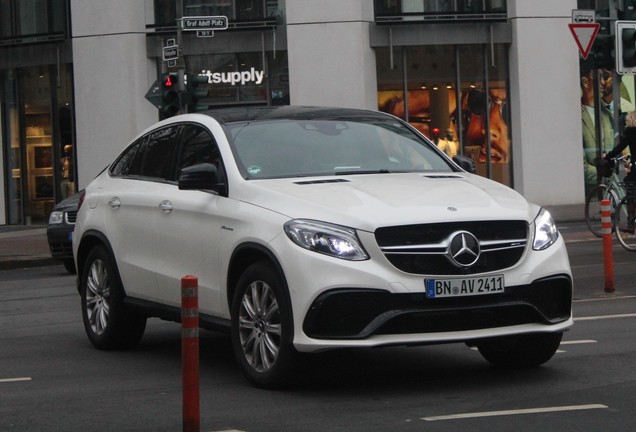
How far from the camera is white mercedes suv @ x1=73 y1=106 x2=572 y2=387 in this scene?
24.6 feet

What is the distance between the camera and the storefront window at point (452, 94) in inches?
1244

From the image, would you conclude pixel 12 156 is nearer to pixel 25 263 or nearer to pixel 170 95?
pixel 170 95

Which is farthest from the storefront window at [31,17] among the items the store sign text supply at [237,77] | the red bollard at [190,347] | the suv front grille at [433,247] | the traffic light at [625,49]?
the red bollard at [190,347]

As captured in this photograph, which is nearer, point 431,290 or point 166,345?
point 431,290

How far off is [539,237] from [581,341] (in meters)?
1.90

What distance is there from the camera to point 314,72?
3089cm

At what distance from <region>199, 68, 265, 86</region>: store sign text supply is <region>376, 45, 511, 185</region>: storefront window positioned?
2.86 metres

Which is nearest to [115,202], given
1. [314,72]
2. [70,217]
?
[70,217]

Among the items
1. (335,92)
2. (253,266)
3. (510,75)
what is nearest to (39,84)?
(335,92)

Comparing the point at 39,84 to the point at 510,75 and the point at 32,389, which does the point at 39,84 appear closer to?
the point at 510,75

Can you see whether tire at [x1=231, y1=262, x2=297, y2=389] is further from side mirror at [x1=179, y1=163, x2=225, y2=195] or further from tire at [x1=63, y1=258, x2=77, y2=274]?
tire at [x1=63, y1=258, x2=77, y2=274]

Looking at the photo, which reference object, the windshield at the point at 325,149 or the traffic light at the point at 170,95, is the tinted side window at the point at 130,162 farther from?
the traffic light at the point at 170,95

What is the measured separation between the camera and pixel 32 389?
27.1 feet

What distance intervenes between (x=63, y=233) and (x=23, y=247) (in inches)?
224
